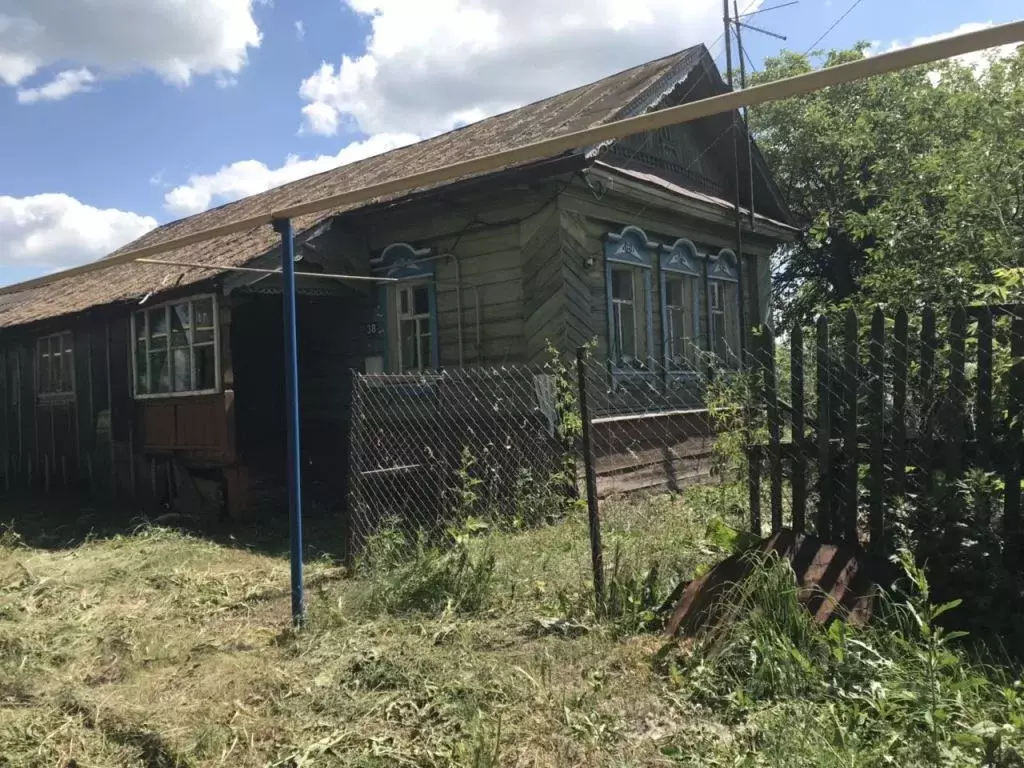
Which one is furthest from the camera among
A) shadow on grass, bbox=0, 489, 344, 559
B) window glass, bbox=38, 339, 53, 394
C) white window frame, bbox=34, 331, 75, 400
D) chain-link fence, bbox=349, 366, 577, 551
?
window glass, bbox=38, 339, 53, 394

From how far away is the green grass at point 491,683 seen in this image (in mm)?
2881

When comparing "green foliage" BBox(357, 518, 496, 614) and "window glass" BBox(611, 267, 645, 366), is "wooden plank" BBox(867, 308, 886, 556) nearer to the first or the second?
"green foliage" BBox(357, 518, 496, 614)

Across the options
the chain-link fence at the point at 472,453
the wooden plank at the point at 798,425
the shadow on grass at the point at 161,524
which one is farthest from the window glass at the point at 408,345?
the wooden plank at the point at 798,425

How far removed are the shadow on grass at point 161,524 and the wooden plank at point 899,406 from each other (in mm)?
4884

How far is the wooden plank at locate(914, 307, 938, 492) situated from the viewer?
4.03 m

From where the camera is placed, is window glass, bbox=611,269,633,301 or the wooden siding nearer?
the wooden siding

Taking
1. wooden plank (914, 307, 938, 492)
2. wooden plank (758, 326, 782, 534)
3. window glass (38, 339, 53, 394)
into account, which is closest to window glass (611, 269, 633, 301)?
wooden plank (758, 326, 782, 534)

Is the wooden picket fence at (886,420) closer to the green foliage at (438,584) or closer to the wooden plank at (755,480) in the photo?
the wooden plank at (755,480)

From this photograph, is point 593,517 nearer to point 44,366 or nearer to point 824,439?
point 824,439

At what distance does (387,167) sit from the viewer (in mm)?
12617

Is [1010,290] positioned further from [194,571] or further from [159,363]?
[159,363]

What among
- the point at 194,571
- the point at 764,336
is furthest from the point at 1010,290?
the point at 194,571

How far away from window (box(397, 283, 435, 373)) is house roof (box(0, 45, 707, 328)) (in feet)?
4.02

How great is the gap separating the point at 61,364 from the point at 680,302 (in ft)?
33.1
